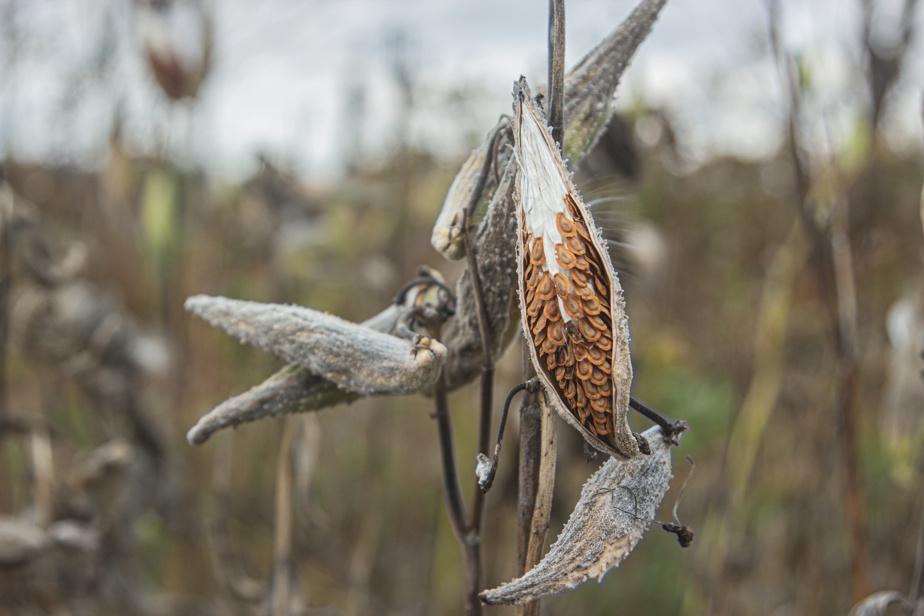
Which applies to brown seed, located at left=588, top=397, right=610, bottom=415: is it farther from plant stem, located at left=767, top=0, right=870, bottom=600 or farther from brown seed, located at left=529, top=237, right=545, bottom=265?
plant stem, located at left=767, top=0, right=870, bottom=600

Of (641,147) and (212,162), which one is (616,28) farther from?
(212,162)

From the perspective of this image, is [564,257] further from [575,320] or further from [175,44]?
[175,44]

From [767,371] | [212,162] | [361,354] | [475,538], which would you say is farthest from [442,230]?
[212,162]

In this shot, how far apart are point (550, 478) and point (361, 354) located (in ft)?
0.43

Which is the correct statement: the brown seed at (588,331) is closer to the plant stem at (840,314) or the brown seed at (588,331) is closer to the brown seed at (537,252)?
the brown seed at (537,252)

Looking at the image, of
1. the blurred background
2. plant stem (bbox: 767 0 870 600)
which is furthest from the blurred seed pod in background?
plant stem (bbox: 767 0 870 600)

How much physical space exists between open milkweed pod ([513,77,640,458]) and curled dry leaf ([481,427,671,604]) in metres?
0.02

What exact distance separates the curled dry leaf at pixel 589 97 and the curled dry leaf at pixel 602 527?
0.17m

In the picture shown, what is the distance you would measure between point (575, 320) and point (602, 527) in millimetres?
109

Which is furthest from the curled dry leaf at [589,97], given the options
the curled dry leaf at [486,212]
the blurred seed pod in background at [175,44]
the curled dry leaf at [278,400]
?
the blurred seed pod in background at [175,44]

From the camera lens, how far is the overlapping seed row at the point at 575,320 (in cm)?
42

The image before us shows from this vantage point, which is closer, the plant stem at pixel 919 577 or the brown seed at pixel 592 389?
the brown seed at pixel 592 389

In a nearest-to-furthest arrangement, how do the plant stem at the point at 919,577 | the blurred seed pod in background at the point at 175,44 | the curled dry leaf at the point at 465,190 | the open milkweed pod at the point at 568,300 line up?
the open milkweed pod at the point at 568,300, the curled dry leaf at the point at 465,190, the plant stem at the point at 919,577, the blurred seed pod in background at the point at 175,44

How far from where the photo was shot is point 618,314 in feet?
1.35
